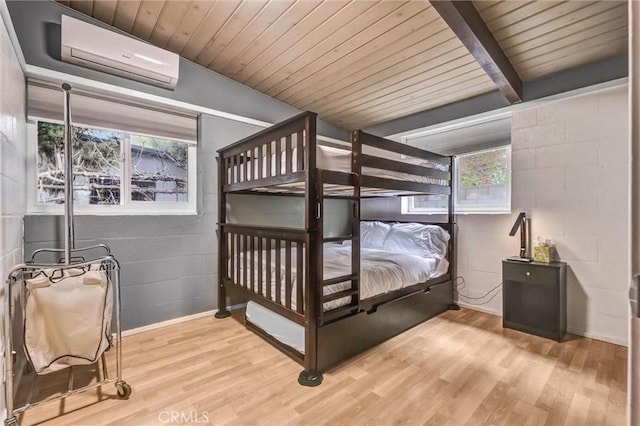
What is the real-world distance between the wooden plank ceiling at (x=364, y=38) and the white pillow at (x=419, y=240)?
1454mm

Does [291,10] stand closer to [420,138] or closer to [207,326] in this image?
[420,138]

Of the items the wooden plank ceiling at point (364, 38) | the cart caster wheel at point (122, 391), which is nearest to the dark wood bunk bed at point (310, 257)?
the wooden plank ceiling at point (364, 38)

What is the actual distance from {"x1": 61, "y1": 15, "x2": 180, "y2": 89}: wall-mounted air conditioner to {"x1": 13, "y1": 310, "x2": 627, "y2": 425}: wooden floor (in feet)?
7.31

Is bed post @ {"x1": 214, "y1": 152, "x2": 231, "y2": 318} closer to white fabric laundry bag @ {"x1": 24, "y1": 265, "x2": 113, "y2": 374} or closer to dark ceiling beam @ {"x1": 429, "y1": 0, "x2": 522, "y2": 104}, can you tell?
white fabric laundry bag @ {"x1": 24, "y1": 265, "x2": 113, "y2": 374}

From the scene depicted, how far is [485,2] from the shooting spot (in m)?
1.79

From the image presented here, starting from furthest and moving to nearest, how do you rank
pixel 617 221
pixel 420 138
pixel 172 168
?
1. pixel 420 138
2. pixel 172 168
3. pixel 617 221

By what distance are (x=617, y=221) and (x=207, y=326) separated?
3.52m

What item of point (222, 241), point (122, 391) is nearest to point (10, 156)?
point (122, 391)

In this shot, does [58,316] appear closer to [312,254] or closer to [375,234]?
[312,254]

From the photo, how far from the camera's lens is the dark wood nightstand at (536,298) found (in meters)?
2.31

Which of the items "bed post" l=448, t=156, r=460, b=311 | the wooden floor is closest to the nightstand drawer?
the wooden floor

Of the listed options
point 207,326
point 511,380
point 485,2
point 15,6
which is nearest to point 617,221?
point 511,380

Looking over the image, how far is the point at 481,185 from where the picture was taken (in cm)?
318

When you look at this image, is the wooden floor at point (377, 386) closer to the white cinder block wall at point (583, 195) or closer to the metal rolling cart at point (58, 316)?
the metal rolling cart at point (58, 316)
